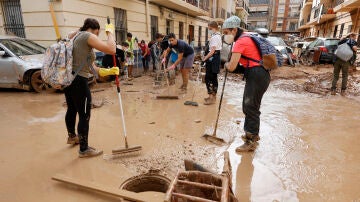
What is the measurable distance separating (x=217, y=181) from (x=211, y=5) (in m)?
23.4

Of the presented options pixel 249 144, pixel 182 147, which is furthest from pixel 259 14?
pixel 182 147

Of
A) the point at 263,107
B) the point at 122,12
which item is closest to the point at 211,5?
the point at 122,12

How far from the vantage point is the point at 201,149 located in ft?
11.1

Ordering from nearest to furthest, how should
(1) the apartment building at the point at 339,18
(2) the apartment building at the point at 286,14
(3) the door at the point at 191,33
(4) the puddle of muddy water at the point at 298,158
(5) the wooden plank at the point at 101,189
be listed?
(5) the wooden plank at the point at 101,189, (4) the puddle of muddy water at the point at 298,158, (1) the apartment building at the point at 339,18, (3) the door at the point at 191,33, (2) the apartment building at the point at 286,14

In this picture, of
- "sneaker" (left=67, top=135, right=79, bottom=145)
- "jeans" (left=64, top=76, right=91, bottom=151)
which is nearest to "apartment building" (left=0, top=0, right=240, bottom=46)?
"jeans" (left=64, top=76, right=91, bottom=151)

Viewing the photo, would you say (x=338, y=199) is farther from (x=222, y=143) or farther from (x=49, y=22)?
(x=49, y=22)

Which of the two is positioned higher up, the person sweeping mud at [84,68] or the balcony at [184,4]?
the balcony at [184,4]

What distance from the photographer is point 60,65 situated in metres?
2.67

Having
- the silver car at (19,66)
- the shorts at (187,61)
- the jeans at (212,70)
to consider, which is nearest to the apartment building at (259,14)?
the shorts at (187,61)

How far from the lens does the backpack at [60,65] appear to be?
105 inches

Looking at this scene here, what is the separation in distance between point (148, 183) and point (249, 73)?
1933mm

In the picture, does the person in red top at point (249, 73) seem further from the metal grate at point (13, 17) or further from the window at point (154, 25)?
the window at point (154, 25)

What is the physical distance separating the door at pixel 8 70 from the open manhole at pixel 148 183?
561 centimetres

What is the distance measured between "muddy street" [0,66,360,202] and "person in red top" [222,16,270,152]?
318 mm
